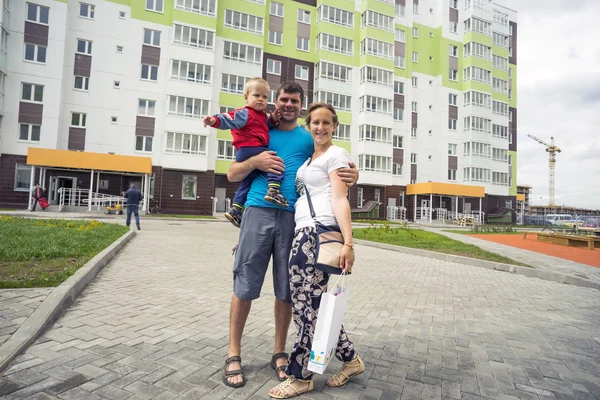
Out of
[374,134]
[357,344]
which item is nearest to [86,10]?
[374,134]

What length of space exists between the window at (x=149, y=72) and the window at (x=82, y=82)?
422 cm

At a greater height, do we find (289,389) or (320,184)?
(320,184)

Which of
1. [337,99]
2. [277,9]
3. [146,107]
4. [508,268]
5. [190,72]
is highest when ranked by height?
[277,9]

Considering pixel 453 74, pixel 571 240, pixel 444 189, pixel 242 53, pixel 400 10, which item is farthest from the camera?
pixel 453 74

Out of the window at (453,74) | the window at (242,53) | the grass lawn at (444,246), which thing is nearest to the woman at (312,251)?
the grass lawn at (444,246)

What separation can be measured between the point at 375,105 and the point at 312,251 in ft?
122

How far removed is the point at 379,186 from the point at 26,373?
1454 inches

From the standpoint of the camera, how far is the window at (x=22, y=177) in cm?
2534

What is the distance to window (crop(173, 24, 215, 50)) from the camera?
2945 cm

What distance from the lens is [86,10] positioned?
92.0ft

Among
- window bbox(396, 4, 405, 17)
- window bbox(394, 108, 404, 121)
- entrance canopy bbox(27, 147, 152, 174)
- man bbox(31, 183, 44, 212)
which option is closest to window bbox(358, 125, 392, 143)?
window bbox(394, 108, 404, 121)

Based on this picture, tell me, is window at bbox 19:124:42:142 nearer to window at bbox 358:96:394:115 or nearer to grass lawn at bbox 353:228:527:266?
grass lawn at bbox 353:228:527:266

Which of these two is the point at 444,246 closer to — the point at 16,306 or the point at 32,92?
the point at 16,306

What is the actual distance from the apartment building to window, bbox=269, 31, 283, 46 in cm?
15
